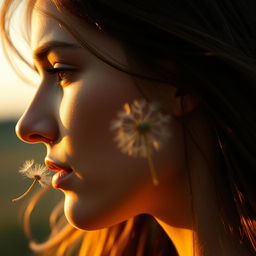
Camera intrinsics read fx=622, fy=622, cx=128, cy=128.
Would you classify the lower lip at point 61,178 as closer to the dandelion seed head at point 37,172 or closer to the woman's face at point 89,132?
the woman's face at point 89,132

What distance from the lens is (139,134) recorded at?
2.32 meters

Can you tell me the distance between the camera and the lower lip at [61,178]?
99.7 inches

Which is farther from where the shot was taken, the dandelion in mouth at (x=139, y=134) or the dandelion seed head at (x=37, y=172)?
the dandelion seed head at (x=37, y=172)

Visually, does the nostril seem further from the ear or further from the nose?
the ear

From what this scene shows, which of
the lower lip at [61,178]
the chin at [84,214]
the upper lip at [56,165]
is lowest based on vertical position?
the chin at [84,214]

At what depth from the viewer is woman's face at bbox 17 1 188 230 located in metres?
2.44

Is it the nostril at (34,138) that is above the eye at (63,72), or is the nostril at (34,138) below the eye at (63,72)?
below

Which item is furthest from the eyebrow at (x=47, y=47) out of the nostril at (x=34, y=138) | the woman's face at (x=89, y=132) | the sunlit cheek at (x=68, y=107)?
the nostril at (x=34, y=138)

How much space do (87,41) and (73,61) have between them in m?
0.10

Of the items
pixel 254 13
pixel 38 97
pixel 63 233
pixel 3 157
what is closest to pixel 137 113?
pixel 38 97

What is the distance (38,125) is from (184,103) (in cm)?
60

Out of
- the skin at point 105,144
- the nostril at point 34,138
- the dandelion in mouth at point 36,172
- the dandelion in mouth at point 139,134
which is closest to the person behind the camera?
the dandelion in mouth at point 139,134

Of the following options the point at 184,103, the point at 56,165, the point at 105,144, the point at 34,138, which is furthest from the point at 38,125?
the point at 184,103

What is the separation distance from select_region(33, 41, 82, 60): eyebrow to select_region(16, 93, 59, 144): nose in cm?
20
